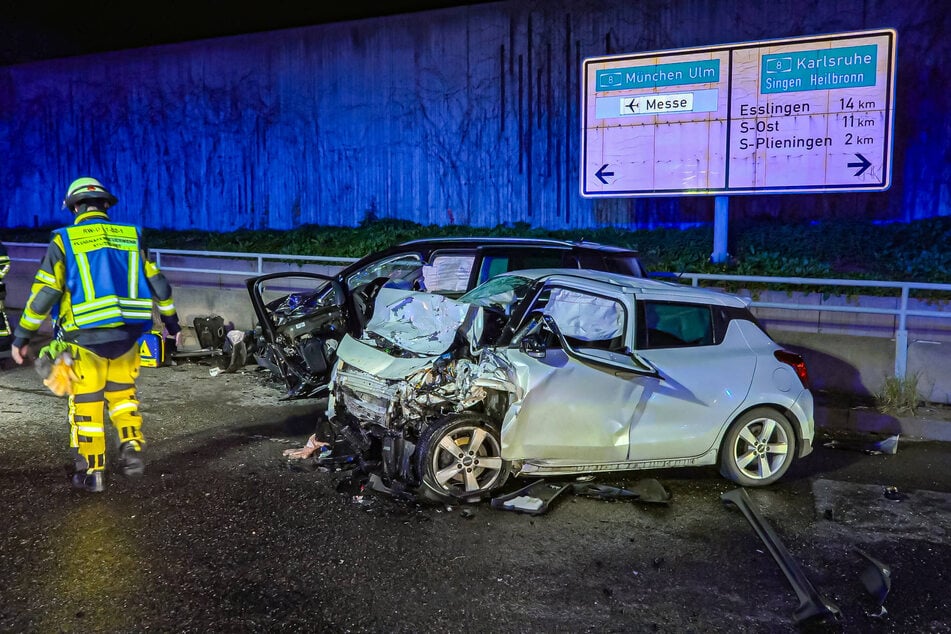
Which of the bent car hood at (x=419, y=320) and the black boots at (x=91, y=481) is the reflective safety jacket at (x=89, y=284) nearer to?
the black boots at (x=91, y=481)

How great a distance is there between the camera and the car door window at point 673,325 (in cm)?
566

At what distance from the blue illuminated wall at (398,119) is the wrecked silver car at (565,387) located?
9593mm

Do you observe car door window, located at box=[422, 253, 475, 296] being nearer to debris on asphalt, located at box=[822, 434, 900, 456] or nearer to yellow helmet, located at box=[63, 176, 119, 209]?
yellow helmet, located at box=[63, 176, 119, 209]

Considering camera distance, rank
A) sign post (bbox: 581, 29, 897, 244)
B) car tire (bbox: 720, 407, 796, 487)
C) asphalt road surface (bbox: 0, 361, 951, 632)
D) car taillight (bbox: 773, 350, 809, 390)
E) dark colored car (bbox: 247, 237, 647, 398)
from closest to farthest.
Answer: asphalt road surface (bbox: 0, 361, 951, 632) → car tire (bbox: 720, 407, 796, 487) → car taillight (bbox: 773, 350, 809, 390) → dark colored car (bbox: 247, 237, 647, 398) → sign post (bbox: 581, 29, 897, 244)

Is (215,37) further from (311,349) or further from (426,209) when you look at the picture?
(311,349)

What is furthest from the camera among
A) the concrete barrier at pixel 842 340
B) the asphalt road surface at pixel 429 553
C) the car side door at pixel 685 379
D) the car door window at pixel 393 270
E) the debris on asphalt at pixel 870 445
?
the car door window at pixel 393 270

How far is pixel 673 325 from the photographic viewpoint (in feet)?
19.0

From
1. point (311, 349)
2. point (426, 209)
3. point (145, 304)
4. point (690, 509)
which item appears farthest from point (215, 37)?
point (690, 509)

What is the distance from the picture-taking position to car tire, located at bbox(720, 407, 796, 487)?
5.75 metres

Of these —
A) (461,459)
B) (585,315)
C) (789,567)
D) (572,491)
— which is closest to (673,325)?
(585,315)

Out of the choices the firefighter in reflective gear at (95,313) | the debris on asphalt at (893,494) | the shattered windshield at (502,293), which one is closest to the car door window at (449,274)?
the shattered windshield at (502,293)

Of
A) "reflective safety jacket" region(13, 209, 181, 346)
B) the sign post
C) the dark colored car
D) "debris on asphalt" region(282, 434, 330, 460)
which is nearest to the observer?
"reflective safety jacket" region(13, 209, 181, 346)

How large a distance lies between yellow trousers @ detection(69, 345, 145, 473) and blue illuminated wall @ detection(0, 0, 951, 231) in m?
11.7

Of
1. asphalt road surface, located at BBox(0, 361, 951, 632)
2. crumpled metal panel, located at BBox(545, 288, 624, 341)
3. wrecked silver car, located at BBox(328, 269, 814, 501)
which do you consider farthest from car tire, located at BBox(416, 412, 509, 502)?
crumpled metal panel, located at BBox(545, 288, 624, 341)
